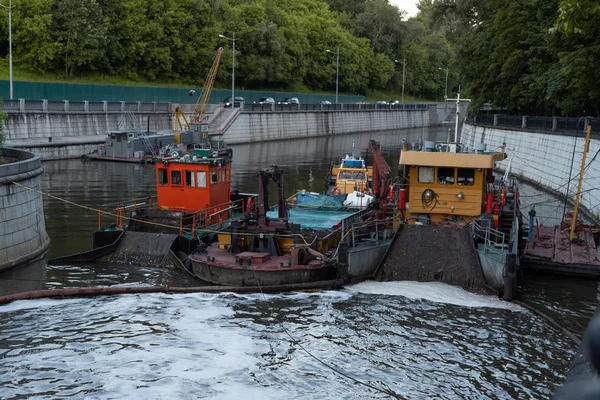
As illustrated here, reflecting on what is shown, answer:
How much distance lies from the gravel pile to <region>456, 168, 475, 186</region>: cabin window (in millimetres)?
2719

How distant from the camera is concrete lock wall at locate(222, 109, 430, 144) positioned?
280ft

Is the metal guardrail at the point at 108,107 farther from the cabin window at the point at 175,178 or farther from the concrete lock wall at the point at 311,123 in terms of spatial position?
the cabin window at the point at 175,178

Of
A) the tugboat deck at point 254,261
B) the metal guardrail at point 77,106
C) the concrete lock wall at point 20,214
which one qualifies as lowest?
the tugboat deck at point 254,261

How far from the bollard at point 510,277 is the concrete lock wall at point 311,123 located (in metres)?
61.8

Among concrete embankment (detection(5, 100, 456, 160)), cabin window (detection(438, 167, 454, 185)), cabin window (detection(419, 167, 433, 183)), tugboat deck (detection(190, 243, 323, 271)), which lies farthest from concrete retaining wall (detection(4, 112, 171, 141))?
cabin window (detection(438, 167, 454, 185))

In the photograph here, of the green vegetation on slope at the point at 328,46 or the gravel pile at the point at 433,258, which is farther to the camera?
the green vegetation on slope at the point at 328,46

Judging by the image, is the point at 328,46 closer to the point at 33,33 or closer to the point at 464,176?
the point at 33,33

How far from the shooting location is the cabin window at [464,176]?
2556 centimetres

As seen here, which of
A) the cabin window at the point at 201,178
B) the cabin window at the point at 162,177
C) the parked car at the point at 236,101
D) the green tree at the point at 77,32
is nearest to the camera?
the cabin window at the point at 201,178

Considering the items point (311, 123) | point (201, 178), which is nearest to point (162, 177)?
point (201, 178)

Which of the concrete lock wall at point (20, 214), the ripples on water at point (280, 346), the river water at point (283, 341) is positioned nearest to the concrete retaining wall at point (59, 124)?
the concrete lock wall at point (20, 214)

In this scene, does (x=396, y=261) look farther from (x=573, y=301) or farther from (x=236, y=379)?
(x=236, y=379)

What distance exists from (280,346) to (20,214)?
1074 cm

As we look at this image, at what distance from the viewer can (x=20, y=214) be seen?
75.5ft
